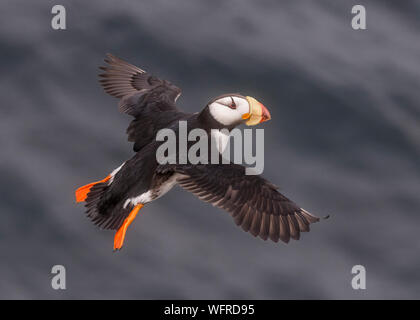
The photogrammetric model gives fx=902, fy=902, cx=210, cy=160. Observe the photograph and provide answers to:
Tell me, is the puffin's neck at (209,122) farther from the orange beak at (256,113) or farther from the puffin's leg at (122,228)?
the puffin's leg at (122,228)

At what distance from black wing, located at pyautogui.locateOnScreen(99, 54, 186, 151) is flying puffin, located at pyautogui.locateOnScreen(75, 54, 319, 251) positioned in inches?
0.6

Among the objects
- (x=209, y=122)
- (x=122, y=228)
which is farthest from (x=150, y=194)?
(x=209, y=122)

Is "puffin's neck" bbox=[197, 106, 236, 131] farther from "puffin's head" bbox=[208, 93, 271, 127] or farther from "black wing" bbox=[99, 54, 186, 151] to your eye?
"black wing" bbox=[99, 54, 186, 151]

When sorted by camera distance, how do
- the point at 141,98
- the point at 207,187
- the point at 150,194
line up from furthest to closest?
the point at 141,98 < the point at 150,194 < the point at 207,187

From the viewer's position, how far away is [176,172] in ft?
22.9

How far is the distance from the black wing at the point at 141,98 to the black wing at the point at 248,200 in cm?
87

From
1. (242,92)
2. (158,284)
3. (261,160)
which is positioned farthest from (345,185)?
(158,284)

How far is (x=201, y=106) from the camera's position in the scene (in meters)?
9.98

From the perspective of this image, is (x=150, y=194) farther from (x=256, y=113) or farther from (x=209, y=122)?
(x=256, y=113)

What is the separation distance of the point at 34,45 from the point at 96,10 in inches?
38.0

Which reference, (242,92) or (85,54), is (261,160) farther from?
(85,54)

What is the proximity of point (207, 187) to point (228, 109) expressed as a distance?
0.73 meters

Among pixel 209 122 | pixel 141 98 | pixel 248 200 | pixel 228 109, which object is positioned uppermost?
pixel 141 98

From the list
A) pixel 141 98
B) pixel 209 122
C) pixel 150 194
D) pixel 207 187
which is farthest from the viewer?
pixel 141 98
